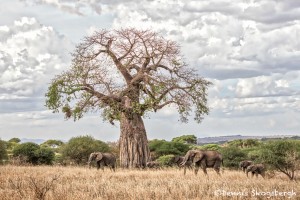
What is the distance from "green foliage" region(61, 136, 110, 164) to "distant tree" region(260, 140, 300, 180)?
18.2 metres

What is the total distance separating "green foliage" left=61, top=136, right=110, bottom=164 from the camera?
41.9m

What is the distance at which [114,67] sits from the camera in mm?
34438

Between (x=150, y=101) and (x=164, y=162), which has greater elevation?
(x=150, y=101)

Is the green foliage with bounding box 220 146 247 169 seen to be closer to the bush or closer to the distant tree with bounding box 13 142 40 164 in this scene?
the bush

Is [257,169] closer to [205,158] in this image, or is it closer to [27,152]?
[205,158]

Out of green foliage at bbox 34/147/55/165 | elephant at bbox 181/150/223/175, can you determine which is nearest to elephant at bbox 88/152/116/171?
elephant at bbox 181/150/223/175

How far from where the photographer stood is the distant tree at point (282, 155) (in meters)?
26.7

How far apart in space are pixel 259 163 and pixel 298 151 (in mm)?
2478

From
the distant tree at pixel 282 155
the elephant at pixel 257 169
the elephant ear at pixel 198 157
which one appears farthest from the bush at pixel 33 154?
the elephant at pixel 257 169

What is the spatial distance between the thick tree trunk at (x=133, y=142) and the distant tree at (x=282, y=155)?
961 cm

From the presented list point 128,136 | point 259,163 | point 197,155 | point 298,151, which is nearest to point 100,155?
point 128,136

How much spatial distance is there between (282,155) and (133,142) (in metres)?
11.2

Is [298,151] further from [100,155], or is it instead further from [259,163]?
[100,155]

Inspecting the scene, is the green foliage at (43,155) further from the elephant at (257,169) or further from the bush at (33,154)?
the elephant at (257,169)
